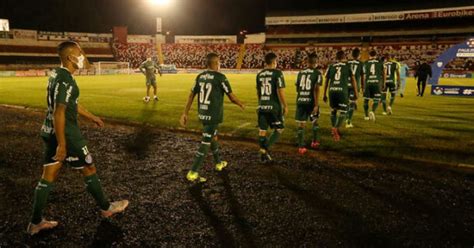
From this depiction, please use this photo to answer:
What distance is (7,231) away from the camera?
422 centimetres

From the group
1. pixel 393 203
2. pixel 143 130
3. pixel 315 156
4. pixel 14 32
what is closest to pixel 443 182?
pixel 393 203

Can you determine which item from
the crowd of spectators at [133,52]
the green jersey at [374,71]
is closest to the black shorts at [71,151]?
the green jersey at [374,71]

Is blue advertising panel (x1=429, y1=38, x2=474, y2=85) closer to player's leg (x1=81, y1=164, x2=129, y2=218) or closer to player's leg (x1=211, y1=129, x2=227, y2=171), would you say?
player's leg (x1=211, y1=129, x2=227, y2=171)

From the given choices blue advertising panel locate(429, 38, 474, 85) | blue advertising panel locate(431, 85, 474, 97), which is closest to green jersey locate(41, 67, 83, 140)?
blue advertising panel locate(431, 85, 474, 97)

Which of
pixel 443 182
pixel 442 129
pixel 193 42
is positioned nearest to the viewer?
pixel 443 182

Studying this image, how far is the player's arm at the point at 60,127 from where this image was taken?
12.6 ft

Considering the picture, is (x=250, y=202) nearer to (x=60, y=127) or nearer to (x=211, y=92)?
(x=211, y=92)

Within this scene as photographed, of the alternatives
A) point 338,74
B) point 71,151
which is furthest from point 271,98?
point 71,151

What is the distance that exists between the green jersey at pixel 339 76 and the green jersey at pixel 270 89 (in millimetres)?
2840

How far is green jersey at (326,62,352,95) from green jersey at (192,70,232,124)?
428 centimetres

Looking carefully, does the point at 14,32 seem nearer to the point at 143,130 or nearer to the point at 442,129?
the point at 143,130

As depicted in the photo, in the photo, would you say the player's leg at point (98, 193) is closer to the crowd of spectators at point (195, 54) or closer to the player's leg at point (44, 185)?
the player's leg at point (44, 185)

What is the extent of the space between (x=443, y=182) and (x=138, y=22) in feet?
253

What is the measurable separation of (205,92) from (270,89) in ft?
5.23
